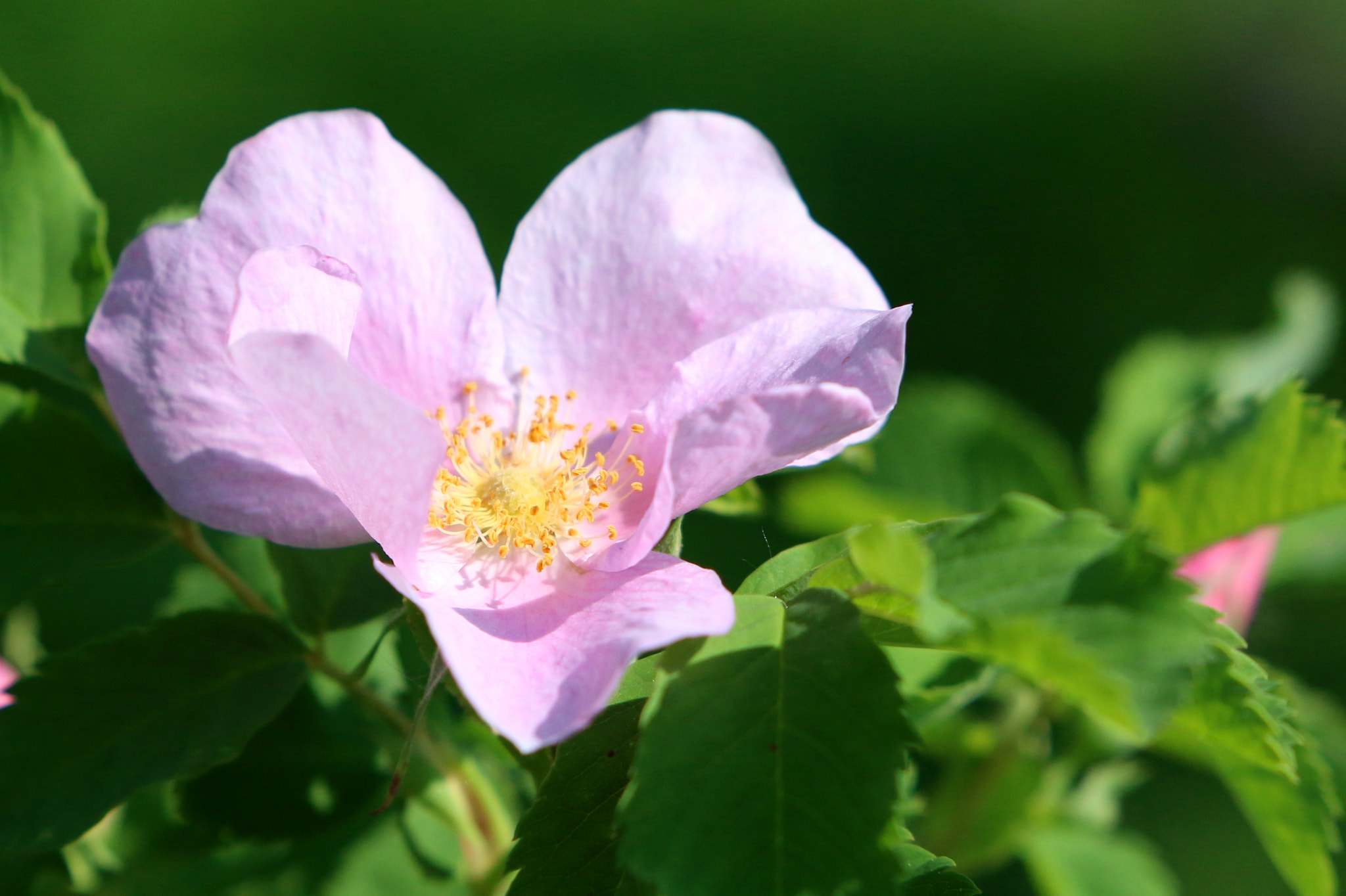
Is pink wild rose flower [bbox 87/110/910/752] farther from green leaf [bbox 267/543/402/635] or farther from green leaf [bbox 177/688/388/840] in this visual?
green leaf [bbox 177/688/388/840]

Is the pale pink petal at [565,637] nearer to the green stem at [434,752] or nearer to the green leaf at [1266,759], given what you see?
the green stem at [434,752]

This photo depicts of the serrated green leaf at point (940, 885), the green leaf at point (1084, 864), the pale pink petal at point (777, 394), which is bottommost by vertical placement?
the green leaf at point (1084, 864)

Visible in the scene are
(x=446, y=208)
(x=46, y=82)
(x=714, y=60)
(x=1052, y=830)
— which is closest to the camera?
(x=446, y=208)

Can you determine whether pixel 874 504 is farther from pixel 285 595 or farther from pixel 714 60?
pixel 714 60

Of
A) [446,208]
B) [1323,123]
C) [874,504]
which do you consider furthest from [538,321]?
[1323,123]

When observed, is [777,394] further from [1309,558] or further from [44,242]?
[1309,558]

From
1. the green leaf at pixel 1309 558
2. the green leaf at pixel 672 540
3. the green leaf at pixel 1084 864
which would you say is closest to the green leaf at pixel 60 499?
the green leaf at pixel 672 540
